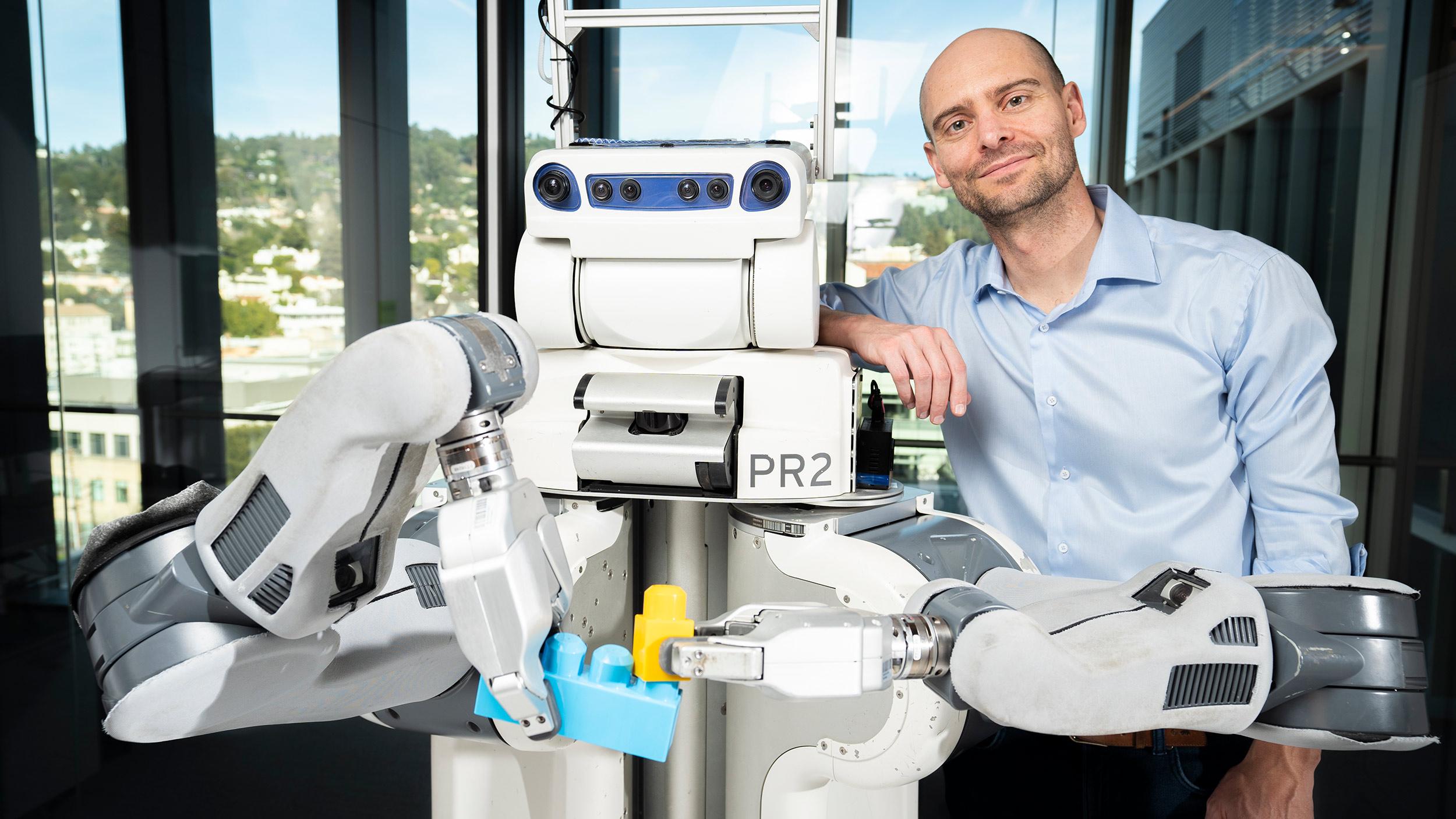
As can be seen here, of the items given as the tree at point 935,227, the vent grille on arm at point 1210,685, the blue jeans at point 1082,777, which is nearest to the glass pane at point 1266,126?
the tree at point 935,227

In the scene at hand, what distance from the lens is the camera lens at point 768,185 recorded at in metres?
0.97

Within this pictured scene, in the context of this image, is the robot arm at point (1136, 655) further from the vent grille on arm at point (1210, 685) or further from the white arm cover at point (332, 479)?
the white arm cover at point (332, 479)

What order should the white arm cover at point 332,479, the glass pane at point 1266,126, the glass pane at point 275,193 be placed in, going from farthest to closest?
the glass pane at point 1266,126 → the glass pane at point 275,193 → the white arm cover at point 332,479

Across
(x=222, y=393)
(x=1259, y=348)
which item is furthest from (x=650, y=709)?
(x=222, y=393)

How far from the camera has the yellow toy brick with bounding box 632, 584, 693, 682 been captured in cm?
65

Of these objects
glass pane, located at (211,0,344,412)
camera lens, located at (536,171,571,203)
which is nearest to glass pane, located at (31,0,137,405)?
glass pane, located at (211,0,344,412)

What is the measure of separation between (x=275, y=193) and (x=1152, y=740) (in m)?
2.39

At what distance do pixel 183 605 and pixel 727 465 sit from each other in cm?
50

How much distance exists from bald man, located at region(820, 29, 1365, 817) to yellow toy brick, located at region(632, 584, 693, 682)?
0.50 m

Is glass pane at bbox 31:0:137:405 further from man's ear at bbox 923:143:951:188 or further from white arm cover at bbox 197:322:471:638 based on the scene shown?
man's ear at bbox 923:143:951:188

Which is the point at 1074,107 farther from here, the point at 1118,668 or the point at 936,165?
the point at 1118,668

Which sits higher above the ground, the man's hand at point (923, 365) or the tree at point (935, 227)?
the tree at point (935, 227)

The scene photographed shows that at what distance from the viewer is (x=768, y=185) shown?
3.18 ft

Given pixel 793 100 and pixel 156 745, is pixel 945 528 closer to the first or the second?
pixel 793 100
